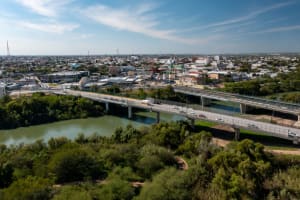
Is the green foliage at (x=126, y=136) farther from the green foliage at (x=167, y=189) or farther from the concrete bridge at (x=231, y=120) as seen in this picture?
the green foliage at (x=167, y=189)

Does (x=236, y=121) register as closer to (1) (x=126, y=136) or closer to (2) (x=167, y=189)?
(1) (x=126, y=136)

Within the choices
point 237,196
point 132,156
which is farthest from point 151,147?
point 237,196

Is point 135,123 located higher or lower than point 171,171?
lower

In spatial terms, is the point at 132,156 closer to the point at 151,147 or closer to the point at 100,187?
the point at 151,147

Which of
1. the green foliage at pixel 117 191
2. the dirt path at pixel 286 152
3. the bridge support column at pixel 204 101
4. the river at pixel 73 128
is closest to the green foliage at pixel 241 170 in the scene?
the green foliage at pixel 117 191

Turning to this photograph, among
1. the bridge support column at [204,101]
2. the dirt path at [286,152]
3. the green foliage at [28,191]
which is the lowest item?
A: the dirt path at [286,152]

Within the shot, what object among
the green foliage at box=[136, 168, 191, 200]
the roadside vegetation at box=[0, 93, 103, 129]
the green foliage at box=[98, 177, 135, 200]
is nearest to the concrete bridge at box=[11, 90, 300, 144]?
the roadside vegetation at box=[0, 93, 103, 129]
